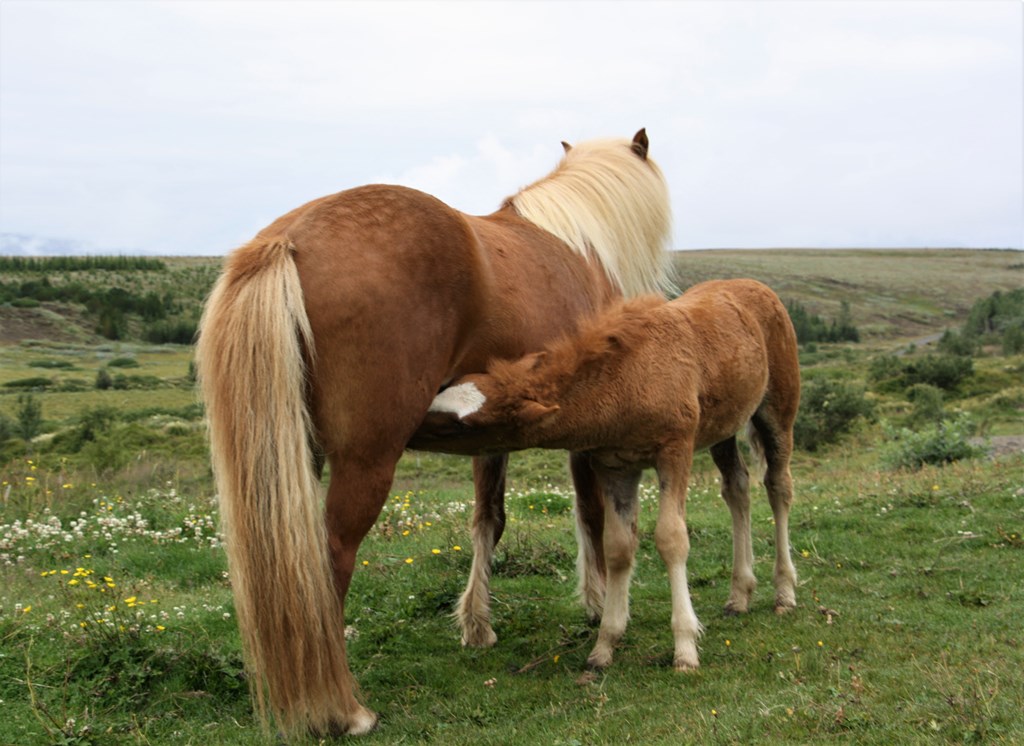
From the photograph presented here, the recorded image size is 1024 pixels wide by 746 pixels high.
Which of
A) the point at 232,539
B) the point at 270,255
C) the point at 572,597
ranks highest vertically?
the point at 270,255

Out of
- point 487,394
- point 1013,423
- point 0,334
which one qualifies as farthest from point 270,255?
point 0,334

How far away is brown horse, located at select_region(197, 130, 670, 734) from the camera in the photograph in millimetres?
4012

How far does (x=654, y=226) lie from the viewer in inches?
260

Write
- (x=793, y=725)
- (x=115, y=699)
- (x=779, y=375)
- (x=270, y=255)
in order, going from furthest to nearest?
(x=779, y=375)
(x=115, y=699)
(x=270, y=255)
(x=793, y=725)

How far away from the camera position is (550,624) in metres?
6.18

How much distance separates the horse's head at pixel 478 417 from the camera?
163 inches

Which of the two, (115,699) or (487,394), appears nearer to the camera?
(487,394)

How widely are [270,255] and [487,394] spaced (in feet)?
3.86

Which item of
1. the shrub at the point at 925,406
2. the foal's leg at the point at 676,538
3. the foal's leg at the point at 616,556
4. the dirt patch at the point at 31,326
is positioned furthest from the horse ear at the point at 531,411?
the dirt patch at the point at 31,326

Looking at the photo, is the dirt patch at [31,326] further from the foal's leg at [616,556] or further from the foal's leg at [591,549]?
the foal's leg at [616,556]

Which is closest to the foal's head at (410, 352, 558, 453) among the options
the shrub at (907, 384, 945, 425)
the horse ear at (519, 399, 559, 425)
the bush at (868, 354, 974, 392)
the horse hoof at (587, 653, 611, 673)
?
the horse ear at (519, 399, 559, 425)

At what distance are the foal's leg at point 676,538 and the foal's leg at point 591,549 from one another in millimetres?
1015

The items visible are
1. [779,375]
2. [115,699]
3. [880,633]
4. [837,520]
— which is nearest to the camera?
[115,699]

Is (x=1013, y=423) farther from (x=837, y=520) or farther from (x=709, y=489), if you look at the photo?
(x=837, y=520)
